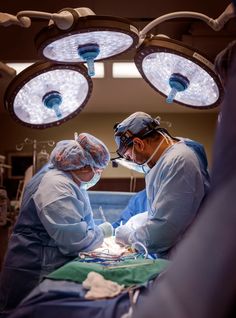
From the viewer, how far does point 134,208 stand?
264 cm

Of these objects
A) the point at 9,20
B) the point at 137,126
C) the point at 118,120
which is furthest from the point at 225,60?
the point at 118,120

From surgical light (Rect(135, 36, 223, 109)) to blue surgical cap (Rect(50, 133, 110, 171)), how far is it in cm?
57

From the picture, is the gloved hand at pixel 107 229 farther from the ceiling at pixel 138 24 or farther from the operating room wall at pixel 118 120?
the operating room wall at pixel 118 120

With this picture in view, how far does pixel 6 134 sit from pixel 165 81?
3.33 meters

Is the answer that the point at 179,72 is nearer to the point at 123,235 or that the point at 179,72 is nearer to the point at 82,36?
the point at 82,36

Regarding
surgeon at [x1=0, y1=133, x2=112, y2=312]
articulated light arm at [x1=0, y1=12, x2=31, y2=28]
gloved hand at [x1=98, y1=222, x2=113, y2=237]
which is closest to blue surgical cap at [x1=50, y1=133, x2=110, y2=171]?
surgeon at [x1=0, y1=133, x2=112, y2=312]

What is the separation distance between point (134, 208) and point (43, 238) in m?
0.83

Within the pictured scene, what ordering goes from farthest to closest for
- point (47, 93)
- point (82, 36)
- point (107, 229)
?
point (107, 229) < point (47, 93) < point (82, 36)

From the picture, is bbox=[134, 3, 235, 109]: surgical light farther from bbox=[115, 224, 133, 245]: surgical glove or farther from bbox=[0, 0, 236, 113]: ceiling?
bbox=[115, 224, 133, 245]: surgical glove

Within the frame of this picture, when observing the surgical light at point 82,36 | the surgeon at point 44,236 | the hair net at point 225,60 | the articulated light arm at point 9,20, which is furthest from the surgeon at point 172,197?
the articulated light arm at point 9,20

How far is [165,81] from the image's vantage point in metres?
1.86

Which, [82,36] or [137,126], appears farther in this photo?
[137,126]

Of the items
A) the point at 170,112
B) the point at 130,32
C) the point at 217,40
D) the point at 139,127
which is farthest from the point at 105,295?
the point at 170,112

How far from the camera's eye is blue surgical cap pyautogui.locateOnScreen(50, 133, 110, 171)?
222 centimetres
